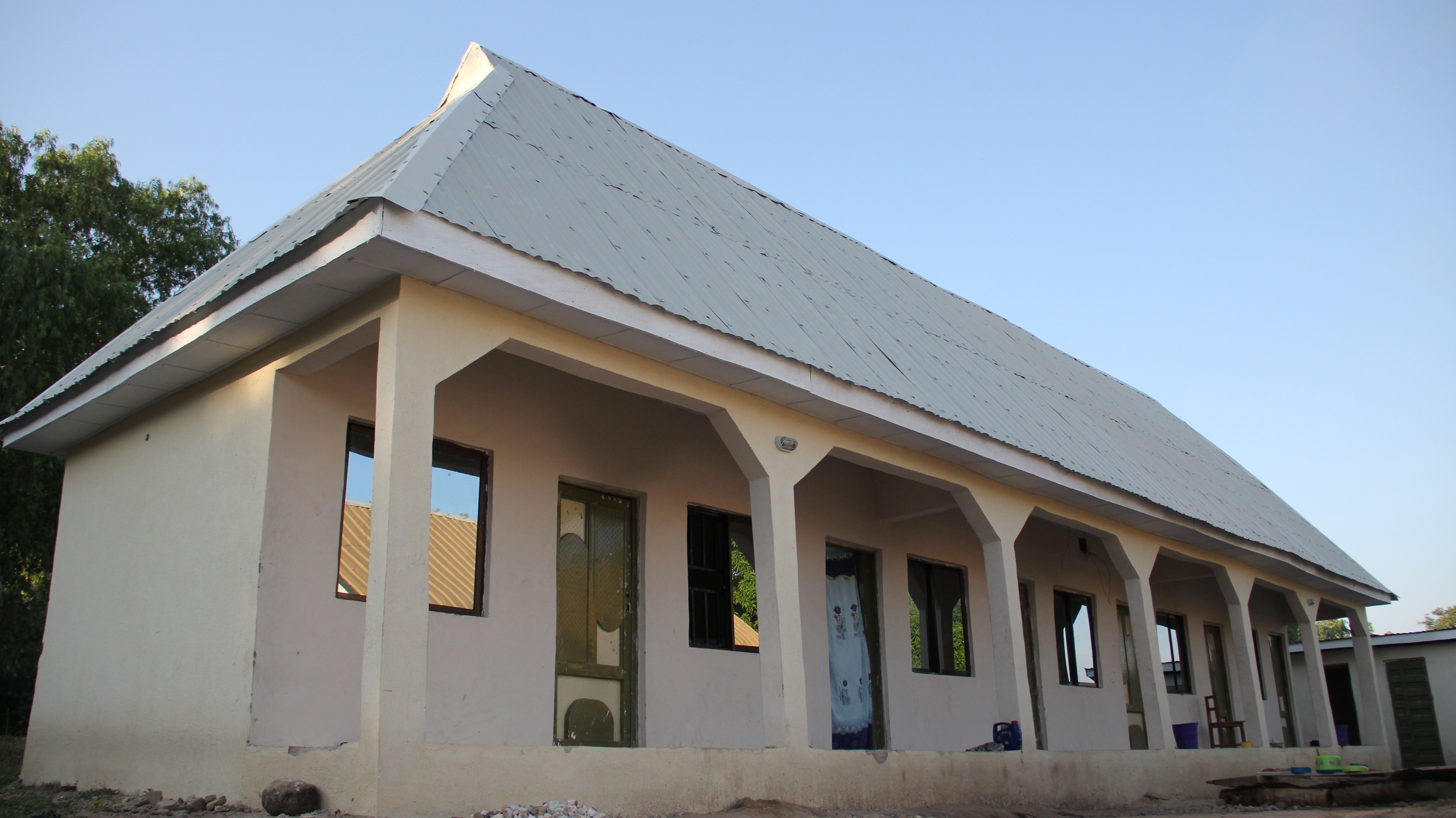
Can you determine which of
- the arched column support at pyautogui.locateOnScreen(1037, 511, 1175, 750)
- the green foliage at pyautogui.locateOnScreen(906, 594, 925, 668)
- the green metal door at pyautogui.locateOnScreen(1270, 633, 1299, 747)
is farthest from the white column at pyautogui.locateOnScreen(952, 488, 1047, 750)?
the green metal door at pyautogui.locateOnScreen(1270, 633, 1299, 747)

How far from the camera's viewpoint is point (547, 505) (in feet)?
28.4

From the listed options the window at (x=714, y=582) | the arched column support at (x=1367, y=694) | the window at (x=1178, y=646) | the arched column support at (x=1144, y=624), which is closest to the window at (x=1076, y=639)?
the arched column support at (x=1144, y=624)

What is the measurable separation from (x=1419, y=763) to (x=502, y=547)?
20.4 metres

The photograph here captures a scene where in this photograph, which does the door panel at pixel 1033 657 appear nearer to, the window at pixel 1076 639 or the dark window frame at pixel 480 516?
the window at pixel 1076 639

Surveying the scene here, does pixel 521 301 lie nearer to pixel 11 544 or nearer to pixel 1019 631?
pixel 1019 631

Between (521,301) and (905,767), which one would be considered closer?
(521,301)

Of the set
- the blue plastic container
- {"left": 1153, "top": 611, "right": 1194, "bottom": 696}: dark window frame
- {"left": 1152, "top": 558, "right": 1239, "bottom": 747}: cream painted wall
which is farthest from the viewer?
{"left": 1153, "top": 611, "right": 1194, "bottom": 696}: dark window frame

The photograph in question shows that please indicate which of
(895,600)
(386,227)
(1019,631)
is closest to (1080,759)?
(1019,631)

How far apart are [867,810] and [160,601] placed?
5.02 meters

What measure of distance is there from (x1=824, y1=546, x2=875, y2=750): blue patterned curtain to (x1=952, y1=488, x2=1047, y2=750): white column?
1784 millimetres

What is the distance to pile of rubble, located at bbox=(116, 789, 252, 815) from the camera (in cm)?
605

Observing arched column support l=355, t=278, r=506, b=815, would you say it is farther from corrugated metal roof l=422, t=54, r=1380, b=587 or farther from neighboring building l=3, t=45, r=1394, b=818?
corrugated metal roof l=422, t=54, r=1380, b=587

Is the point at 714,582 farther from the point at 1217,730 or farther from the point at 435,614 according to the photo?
the point at 1217,730

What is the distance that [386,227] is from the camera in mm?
5438
